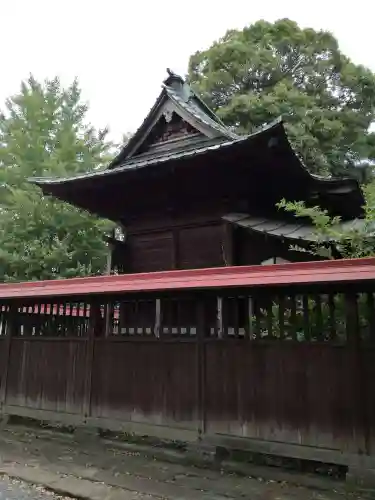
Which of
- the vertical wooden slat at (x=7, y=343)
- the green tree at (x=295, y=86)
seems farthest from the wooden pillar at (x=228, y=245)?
the green tree at (x=295, y=86)

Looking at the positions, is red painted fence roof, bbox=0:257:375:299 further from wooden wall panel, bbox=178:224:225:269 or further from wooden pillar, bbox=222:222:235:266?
wooden wall panel, bbox=178:224:225:269

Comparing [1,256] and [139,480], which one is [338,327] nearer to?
[139,480]

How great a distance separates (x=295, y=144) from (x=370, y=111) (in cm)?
619

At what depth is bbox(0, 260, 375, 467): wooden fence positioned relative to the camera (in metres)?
4.60

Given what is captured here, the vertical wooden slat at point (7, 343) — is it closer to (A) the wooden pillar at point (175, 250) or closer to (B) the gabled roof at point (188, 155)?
(B) the gabled roof at point (188, 155)

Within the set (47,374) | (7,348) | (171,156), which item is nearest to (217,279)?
(171,156)

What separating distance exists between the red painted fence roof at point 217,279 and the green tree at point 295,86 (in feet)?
44.7

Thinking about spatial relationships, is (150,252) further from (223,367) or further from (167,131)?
(223,367)

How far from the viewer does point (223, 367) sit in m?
5.35

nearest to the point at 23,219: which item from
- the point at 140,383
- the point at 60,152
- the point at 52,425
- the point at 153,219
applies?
the point at 60,152

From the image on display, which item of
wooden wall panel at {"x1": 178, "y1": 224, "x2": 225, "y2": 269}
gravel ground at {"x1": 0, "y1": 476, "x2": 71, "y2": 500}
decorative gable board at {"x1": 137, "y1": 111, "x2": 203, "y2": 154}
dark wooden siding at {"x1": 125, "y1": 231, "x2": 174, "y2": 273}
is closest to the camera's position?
gravel ground at {"x1": 0, "y1": 476, "x2": 71, "y2": 500}

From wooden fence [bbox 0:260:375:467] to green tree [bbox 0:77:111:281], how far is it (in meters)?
6.06

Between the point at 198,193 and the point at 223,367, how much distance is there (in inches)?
154

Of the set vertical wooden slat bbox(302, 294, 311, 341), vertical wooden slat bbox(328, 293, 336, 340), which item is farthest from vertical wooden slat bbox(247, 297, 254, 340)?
vertical wooden slat bbox(328, 293, 336, 340)
